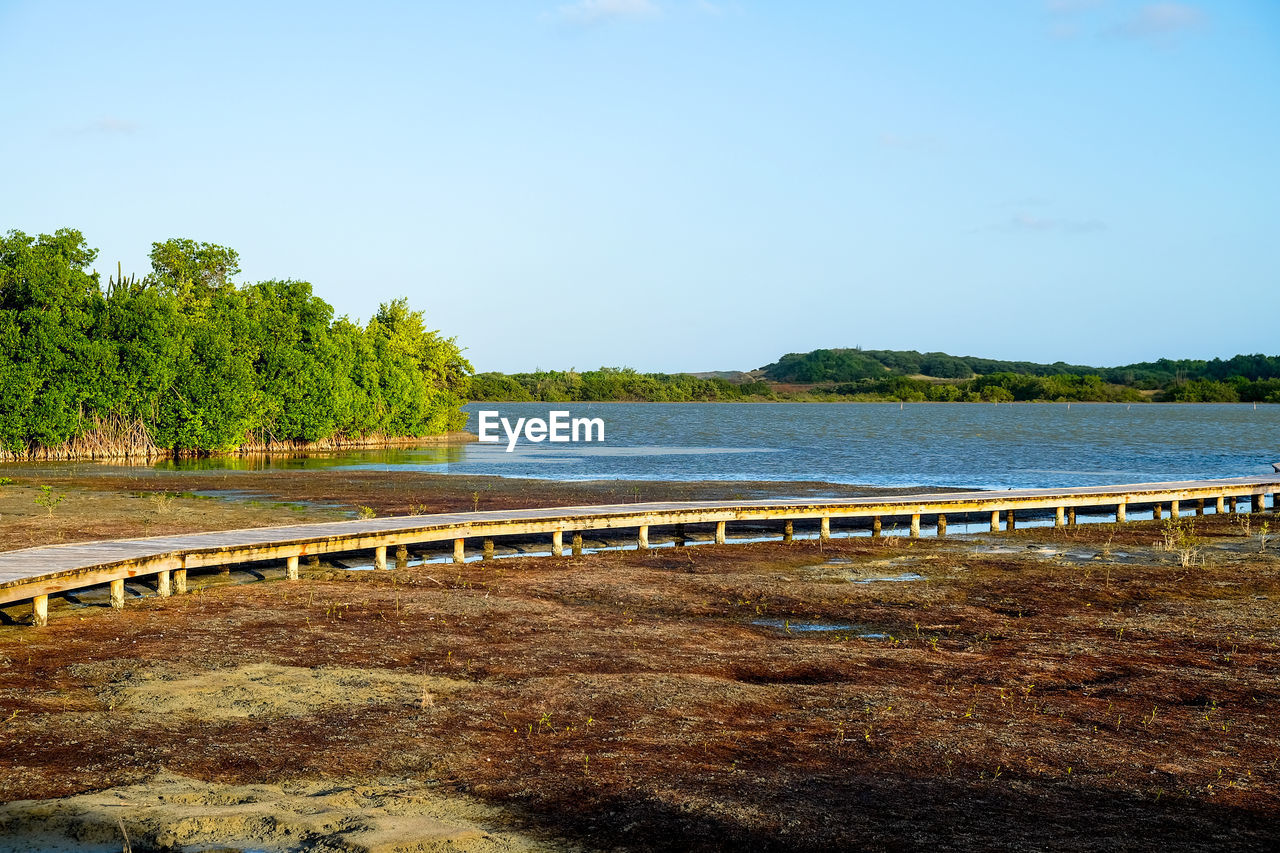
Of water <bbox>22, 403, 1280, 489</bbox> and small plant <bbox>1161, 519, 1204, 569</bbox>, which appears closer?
small plant <bbox>1161, 519, 1204, 569</bbox>

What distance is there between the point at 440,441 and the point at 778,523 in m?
44.1

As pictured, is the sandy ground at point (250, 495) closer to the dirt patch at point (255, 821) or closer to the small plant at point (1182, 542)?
the small plant at point (1182, 542)

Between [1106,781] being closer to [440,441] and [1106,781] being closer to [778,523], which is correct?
[778,523]

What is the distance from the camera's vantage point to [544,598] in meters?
14.7

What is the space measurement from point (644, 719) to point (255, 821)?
3300 mm

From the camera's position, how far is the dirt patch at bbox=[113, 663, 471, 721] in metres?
8.83

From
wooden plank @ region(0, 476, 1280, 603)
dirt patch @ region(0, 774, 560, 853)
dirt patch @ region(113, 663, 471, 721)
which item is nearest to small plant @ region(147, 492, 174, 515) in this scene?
wooden plank @ region(0, 476, 1280, 603)

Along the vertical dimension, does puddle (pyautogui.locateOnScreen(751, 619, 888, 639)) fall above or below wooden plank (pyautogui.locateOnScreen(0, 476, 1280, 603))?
below

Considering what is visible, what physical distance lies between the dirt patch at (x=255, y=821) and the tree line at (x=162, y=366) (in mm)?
37858

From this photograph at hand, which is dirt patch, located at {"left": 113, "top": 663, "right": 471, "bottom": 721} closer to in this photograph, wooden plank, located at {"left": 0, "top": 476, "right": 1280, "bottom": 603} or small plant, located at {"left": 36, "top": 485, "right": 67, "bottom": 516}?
wooden plank, located at {"left": 0, "top": 476, "right": 1280, "bottom": 603}

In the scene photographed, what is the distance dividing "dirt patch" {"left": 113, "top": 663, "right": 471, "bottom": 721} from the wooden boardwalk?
335 cm

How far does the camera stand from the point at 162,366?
1699 inches

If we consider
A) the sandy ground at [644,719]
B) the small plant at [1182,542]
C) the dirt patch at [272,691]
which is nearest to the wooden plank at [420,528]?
the sandy ground at [644,719]

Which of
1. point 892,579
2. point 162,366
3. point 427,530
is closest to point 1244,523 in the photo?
point 892,579
